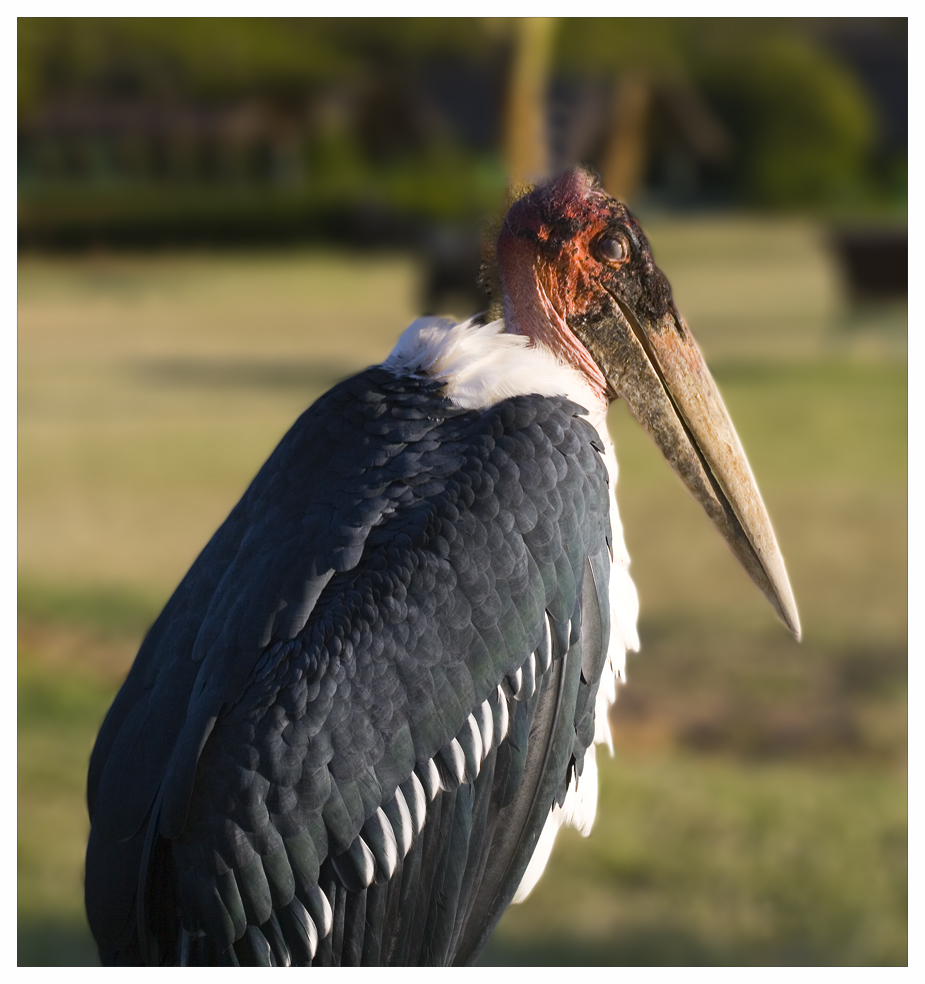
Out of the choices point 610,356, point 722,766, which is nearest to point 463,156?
point 722,766

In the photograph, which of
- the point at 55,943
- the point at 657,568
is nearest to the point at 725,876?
the point at 55,943

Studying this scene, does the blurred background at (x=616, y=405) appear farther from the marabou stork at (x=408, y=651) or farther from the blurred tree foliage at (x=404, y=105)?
the marabou stork at (x=408, y=651)

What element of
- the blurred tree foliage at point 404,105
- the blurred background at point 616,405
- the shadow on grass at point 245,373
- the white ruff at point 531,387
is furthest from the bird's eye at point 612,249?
the shadow on grass at point 245,373

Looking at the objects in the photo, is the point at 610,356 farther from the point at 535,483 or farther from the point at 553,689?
the point at 553,689

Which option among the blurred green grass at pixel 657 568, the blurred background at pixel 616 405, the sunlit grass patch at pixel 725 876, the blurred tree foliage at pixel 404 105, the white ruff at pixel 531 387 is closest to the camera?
the white ruff at pixel 531 387

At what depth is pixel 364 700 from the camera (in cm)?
144

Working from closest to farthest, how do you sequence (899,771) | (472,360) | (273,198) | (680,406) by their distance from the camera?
(472,360) < (680,406) < (899,771) < (273,198)

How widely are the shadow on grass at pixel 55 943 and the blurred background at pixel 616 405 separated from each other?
0.8 inches

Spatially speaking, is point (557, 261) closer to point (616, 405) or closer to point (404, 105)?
point (616, 405)

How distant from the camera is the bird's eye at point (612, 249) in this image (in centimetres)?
163

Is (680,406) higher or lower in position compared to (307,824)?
higher

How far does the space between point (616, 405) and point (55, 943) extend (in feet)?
8.05

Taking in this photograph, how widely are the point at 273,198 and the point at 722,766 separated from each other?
4931 mm

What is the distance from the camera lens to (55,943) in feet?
12.5
